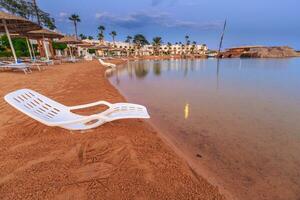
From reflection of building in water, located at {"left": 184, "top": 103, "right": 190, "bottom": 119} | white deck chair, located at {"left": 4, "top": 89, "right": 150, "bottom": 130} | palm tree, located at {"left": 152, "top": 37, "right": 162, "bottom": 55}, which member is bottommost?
reflection of building in water, located at {"left": 184, "top": 103, "right": 190, "bottom": 119}

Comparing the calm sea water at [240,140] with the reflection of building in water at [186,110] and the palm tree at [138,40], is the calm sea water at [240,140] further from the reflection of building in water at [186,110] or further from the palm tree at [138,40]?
the palm tree at [138,40]

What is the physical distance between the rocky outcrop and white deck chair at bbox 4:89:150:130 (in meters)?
63.8

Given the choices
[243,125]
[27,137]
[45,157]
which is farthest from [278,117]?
[27,137]

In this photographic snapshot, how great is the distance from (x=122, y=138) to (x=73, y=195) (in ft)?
4.43

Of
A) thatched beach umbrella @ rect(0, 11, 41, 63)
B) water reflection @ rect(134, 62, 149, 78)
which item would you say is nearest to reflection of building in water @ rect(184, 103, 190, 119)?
water reflection @ rect(134, 62, 149, 78)

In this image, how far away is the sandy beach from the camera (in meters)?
1.84

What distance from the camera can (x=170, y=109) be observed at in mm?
5723

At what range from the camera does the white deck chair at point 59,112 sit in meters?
2.88

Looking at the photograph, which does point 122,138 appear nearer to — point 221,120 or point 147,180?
point 147,180

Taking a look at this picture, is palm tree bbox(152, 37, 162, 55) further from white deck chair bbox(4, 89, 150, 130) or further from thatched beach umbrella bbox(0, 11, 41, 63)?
white deck chair bbox(4, 89, 150, 130)

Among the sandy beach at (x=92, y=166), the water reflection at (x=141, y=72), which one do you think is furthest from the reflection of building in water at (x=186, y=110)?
the water reflection at (x=141, y=72)

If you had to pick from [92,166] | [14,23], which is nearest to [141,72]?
[14,23]

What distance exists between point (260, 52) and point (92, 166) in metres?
66.4

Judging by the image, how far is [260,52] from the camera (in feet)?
177
